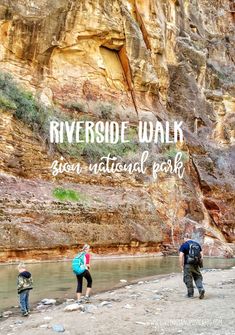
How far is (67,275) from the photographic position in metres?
17.2

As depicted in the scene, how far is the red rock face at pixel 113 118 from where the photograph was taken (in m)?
23.6

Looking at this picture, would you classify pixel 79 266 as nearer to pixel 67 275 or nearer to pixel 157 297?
pixel 157 297

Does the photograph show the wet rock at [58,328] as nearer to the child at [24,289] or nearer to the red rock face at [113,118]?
the child at [24,289]

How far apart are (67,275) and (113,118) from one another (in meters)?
17.3

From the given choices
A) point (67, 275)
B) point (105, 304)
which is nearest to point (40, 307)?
point (105, 304)

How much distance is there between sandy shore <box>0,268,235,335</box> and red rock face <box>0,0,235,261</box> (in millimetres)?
10466

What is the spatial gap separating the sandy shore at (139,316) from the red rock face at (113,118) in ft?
34.3

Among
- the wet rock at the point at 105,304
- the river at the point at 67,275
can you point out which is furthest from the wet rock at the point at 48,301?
the wet rock at the point at 105,304

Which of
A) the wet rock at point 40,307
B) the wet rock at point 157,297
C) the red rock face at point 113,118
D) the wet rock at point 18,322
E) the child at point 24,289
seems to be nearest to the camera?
the wet rock at point 18,322

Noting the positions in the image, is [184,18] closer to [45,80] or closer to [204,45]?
[204,45]

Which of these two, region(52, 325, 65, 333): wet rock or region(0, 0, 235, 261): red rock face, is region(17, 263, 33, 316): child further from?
region(0, 0, 235, 261): red rock face

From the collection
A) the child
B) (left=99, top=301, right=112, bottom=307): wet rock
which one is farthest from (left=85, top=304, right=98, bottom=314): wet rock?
the child

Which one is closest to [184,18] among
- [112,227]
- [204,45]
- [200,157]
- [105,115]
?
[204,45]

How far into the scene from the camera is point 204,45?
2085 inches
